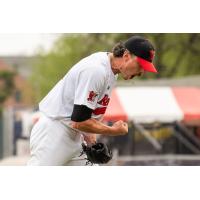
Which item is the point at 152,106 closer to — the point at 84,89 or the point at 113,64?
the point at 113,64

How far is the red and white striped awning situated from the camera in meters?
17.0

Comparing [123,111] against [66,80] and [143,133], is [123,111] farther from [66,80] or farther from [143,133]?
[66,80]

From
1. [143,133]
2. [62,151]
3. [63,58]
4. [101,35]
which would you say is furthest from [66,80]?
[63,58]

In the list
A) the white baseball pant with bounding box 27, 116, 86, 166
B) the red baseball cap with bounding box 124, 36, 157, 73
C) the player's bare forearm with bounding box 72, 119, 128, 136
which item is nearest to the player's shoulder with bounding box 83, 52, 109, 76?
the red baseball cap with bounding box 124, 36, 157, 73

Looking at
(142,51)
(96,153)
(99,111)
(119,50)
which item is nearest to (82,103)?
(99,111)

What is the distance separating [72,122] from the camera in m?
6.80

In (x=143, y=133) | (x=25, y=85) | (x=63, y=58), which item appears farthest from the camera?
(x=25, y=85)

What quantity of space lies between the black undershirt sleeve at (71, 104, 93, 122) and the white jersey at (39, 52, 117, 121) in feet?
0.11

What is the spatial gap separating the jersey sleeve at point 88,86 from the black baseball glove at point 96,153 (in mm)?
705

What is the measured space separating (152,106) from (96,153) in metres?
10.6

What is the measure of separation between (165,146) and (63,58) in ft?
78.3

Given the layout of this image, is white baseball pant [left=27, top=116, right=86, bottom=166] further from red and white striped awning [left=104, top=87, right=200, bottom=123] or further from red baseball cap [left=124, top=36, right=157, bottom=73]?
red and white striped awning [left=104, top=87, right=200, bottom=123]

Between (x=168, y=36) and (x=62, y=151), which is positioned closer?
(x=62, y=151)

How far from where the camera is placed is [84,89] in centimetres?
651
